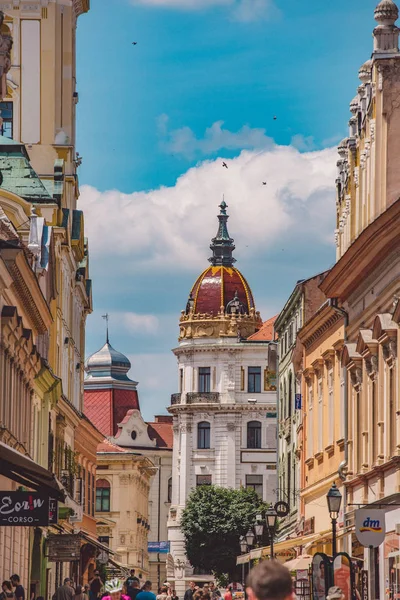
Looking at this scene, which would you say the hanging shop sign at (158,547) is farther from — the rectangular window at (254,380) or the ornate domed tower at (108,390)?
the rectangular window at (254,380)

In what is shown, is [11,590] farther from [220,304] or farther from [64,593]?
[220,304]

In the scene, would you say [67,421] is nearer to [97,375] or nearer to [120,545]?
[120,545]

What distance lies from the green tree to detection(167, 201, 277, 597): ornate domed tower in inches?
430

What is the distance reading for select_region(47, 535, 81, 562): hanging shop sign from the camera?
153 feet

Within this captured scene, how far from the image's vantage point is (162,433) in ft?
510

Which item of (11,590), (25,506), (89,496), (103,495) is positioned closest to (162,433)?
(103,495)

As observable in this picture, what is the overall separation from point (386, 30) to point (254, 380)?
85274 mm

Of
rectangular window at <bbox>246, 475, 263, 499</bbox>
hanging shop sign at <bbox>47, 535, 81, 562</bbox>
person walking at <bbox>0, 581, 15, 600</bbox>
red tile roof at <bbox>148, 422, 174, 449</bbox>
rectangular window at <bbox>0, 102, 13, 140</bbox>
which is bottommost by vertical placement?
person walking at <bbox>0, 581, 15, 600</bbox>

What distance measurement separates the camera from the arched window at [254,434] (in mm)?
122125

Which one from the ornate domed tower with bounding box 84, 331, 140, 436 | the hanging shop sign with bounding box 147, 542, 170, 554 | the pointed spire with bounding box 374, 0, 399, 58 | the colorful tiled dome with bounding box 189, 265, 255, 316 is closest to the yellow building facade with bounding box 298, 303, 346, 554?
the pointed spire with bounding box 374, 0, 399, 58

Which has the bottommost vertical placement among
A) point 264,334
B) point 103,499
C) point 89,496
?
point 89,496

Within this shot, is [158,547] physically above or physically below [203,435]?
below

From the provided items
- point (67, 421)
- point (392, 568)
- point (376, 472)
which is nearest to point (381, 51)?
point (376, 472)

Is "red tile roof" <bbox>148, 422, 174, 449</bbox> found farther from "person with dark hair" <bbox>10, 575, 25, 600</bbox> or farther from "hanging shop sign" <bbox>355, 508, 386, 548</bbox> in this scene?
"hanging shop sign" <bbox>355, 508, 386, 548</bbox>
